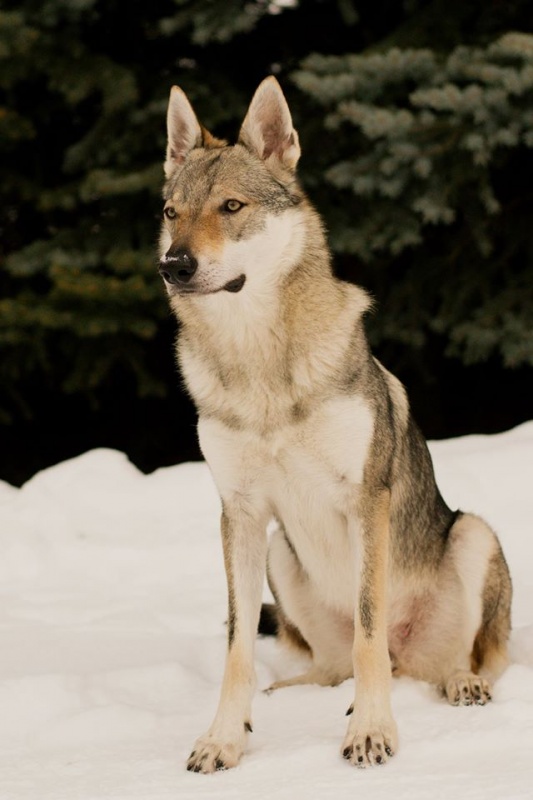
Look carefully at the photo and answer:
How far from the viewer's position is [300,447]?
303 cm

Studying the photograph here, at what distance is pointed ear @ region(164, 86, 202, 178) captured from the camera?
3.54m

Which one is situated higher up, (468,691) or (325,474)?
(325,474)

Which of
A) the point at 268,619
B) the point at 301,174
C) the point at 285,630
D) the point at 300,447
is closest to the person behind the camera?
the point at 300,447

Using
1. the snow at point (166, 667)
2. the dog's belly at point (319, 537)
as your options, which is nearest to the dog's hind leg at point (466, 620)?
the snow at point (166, 667)

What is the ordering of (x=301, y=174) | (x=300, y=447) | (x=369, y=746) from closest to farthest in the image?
(x=369, y=746) → (x=300, y=447) → (x=301, y=174)

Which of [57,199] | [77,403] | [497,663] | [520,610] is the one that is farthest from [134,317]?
[497,663]

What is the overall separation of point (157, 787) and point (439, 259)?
5273mm

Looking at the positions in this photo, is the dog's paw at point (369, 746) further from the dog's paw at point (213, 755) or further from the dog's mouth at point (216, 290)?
the dog's mouth at point (216, 290)

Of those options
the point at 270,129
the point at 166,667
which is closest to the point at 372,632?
the point at 166,667

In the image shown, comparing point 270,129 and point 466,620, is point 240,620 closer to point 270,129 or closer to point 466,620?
point 466,620

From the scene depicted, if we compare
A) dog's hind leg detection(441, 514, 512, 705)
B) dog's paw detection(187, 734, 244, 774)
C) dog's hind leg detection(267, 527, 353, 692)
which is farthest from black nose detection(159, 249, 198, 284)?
dog's hind leg detection(441, 514, 512, 705)

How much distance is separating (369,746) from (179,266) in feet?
4.85

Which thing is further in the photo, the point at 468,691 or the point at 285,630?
the point at 285,630

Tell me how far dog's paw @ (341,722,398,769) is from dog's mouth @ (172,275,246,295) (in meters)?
1.36
